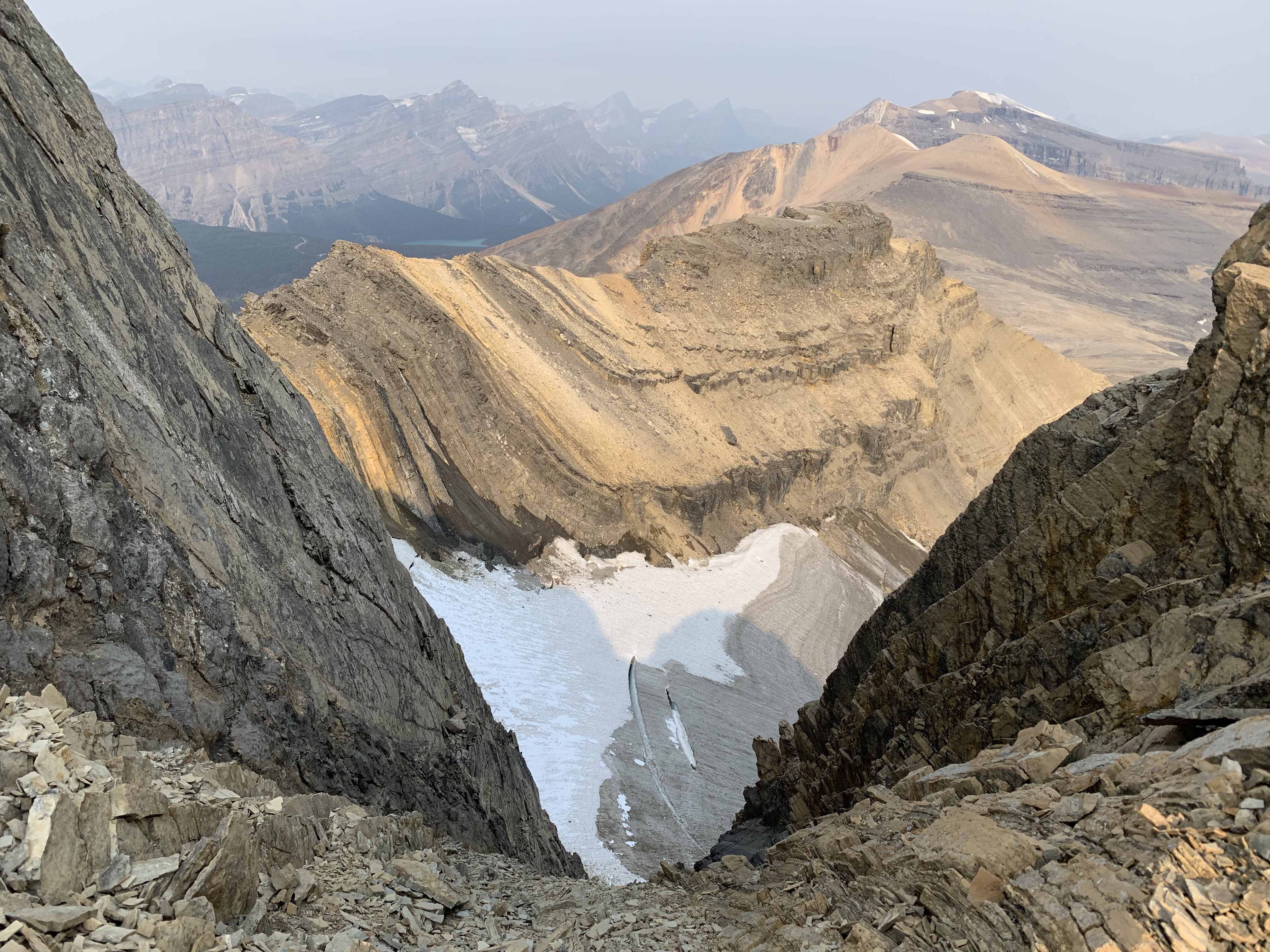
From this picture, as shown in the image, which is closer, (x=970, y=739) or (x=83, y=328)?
(x=83, y=328)

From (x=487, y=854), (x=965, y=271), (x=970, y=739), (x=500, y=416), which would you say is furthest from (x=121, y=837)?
(x=965, y=271)

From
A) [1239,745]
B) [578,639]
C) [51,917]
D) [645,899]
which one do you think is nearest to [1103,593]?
[1239,745]

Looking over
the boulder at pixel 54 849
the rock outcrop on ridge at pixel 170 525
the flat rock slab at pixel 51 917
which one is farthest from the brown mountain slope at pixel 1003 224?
the flat rock slab at pixel 51 917

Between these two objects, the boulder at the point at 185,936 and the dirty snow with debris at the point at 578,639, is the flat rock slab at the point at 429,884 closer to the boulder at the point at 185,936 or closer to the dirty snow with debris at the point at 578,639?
the boulder at the point at 185,936

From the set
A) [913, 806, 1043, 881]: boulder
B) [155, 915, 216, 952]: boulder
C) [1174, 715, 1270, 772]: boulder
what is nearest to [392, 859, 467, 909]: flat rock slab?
[155, 915, 216, 952]: boulder

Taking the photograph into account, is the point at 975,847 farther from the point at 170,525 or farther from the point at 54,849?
the point at 170,525

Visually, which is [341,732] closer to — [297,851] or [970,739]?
[297,851]
